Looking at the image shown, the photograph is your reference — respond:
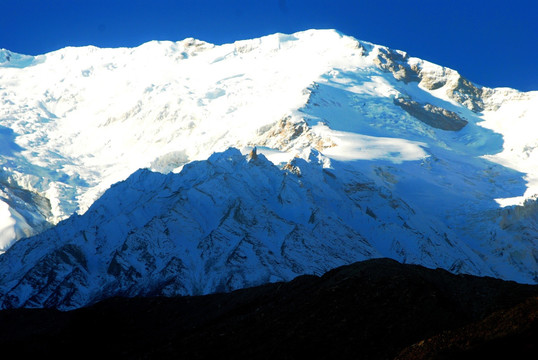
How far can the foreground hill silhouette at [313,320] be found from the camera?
52.7m

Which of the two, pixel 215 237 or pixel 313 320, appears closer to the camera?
pixel 313 320

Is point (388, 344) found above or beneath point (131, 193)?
beneath

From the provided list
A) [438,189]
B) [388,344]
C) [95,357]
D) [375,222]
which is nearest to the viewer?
[388,344]

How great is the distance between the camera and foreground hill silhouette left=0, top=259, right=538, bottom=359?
52719 mm

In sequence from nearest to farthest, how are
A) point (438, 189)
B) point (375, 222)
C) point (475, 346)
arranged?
point (475, 346)
point (375, 222)
point (438, 189)

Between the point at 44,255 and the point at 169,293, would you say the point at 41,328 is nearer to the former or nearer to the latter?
the point at 169,293

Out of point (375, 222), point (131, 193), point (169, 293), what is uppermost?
point (131, 193)

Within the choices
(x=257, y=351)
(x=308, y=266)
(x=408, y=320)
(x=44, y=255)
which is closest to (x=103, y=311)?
(x=257, y=351)

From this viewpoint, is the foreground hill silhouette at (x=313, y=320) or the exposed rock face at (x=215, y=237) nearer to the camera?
the foreground hill silhouette at (x=313, y=320)

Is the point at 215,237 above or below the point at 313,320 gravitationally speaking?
above

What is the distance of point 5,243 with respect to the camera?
171000 mm

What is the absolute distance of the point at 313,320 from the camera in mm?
58188

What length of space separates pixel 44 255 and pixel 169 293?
113ft

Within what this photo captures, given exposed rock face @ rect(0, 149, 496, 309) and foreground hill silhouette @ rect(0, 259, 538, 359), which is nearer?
foreground hill silhouette @ rect(0, 259, 538, 359)
